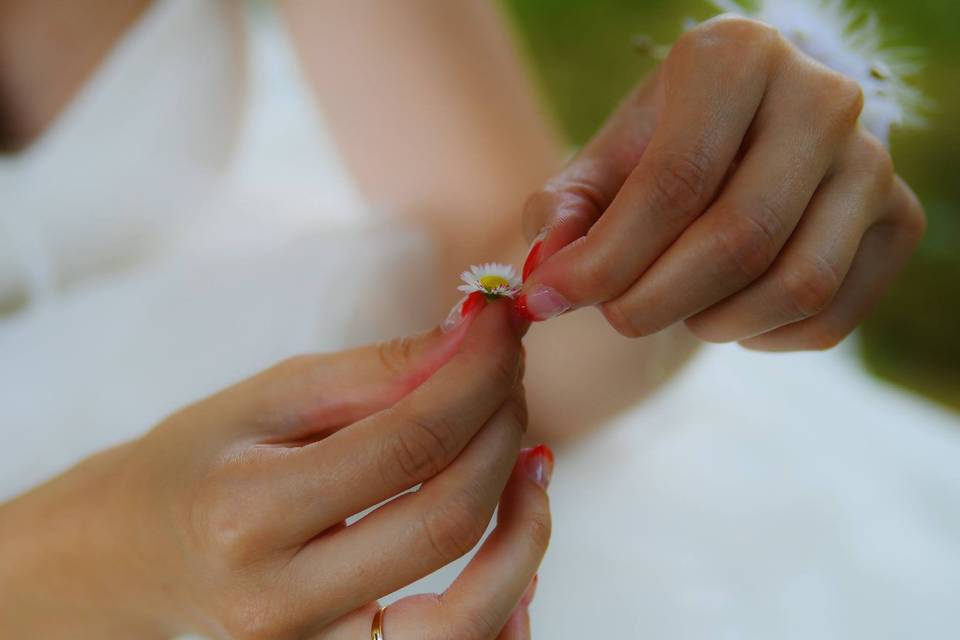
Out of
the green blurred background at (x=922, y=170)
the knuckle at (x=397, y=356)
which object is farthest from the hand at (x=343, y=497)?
the green blurred background at (x=922, y=170)

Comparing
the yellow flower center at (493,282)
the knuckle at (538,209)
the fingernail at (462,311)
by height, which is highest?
the knuckle at (538,209)

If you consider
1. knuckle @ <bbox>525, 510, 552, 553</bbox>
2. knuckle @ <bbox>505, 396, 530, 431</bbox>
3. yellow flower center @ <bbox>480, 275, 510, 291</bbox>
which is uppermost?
yellow flower center @ <bbox>480, 275, 510, 291</bbox>

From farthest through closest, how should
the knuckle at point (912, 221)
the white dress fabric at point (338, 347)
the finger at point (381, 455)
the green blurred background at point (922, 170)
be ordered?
1. the green blurred background at point (922, 170)
2. the white dress fabric at point (338, 347)
3. the knuckle at point (912, 221)
4. the finger at point (381, 455)

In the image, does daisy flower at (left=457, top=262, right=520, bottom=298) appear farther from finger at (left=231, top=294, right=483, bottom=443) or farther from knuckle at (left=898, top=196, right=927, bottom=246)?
knuckle at (left=898, top=196, right=927, bottom=246)

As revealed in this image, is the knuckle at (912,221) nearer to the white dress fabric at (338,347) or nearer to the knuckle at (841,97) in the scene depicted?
the knuckle at (841,97)

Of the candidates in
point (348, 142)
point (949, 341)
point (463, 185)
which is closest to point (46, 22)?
point (348, 142)

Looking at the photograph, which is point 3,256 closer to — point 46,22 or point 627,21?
point 46,22

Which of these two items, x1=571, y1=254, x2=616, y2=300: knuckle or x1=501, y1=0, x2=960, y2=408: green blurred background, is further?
x1=501, y1=0, x2=960, y2=408: green blurred background

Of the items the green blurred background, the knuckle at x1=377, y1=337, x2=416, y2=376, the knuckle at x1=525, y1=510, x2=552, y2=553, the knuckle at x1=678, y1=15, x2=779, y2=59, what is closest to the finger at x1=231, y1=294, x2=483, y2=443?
the knuckle at x1=377, y1=337, x2=416, y2=376
